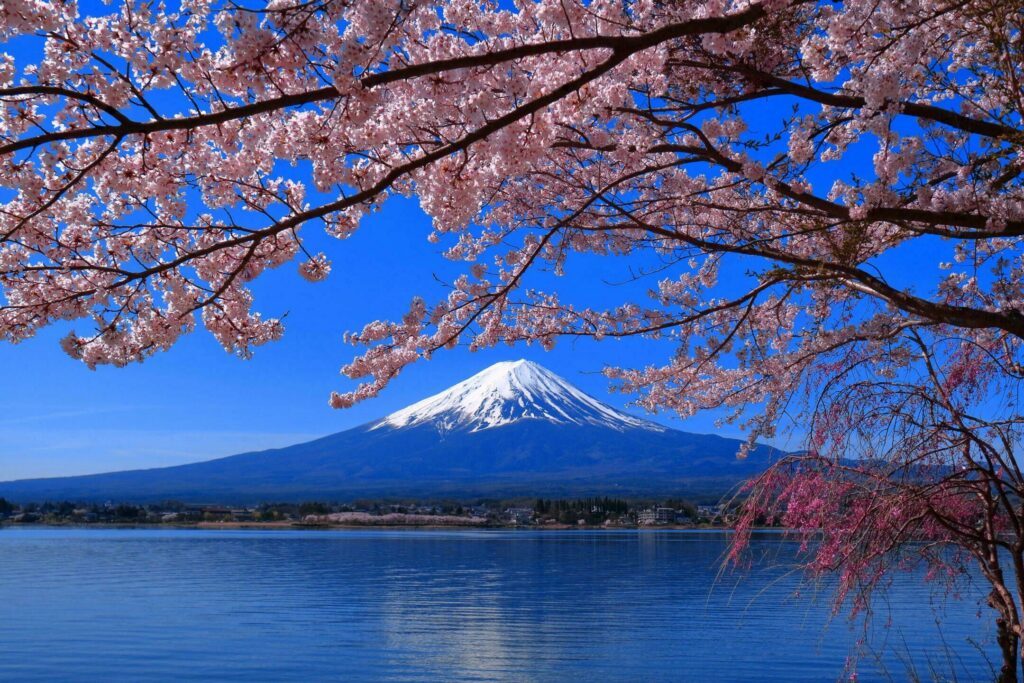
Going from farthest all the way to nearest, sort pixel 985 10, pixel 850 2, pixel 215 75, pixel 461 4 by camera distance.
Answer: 1. pixel 461 4
2. pixel 850 2
3. pixel 985 10
4. pixel 215 75

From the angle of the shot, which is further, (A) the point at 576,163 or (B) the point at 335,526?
(B) the point at 335,526

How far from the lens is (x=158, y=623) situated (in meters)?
16.9

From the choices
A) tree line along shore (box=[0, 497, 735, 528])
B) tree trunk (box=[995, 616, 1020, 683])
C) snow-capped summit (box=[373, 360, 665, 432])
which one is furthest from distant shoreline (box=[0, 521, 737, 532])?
tree trunk (box=[995, 616, 1020, 683])

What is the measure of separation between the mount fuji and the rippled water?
5692 cm

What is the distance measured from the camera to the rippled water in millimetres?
12156

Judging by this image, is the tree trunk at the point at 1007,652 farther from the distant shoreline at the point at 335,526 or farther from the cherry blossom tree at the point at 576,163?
the distant shoreline at the point at 335,526

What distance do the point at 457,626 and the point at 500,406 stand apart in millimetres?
97769

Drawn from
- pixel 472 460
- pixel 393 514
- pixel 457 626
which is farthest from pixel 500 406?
pixel 457 626

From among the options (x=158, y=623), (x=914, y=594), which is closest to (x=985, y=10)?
(x=158, y=623)

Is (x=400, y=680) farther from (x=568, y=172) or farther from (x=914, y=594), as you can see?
(x=914, y=594)

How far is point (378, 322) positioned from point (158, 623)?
42.5ft

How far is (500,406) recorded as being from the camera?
113750 millimetres

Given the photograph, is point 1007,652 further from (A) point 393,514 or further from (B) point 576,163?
(A) point 393,514

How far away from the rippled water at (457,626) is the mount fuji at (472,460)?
5692 centimetres
